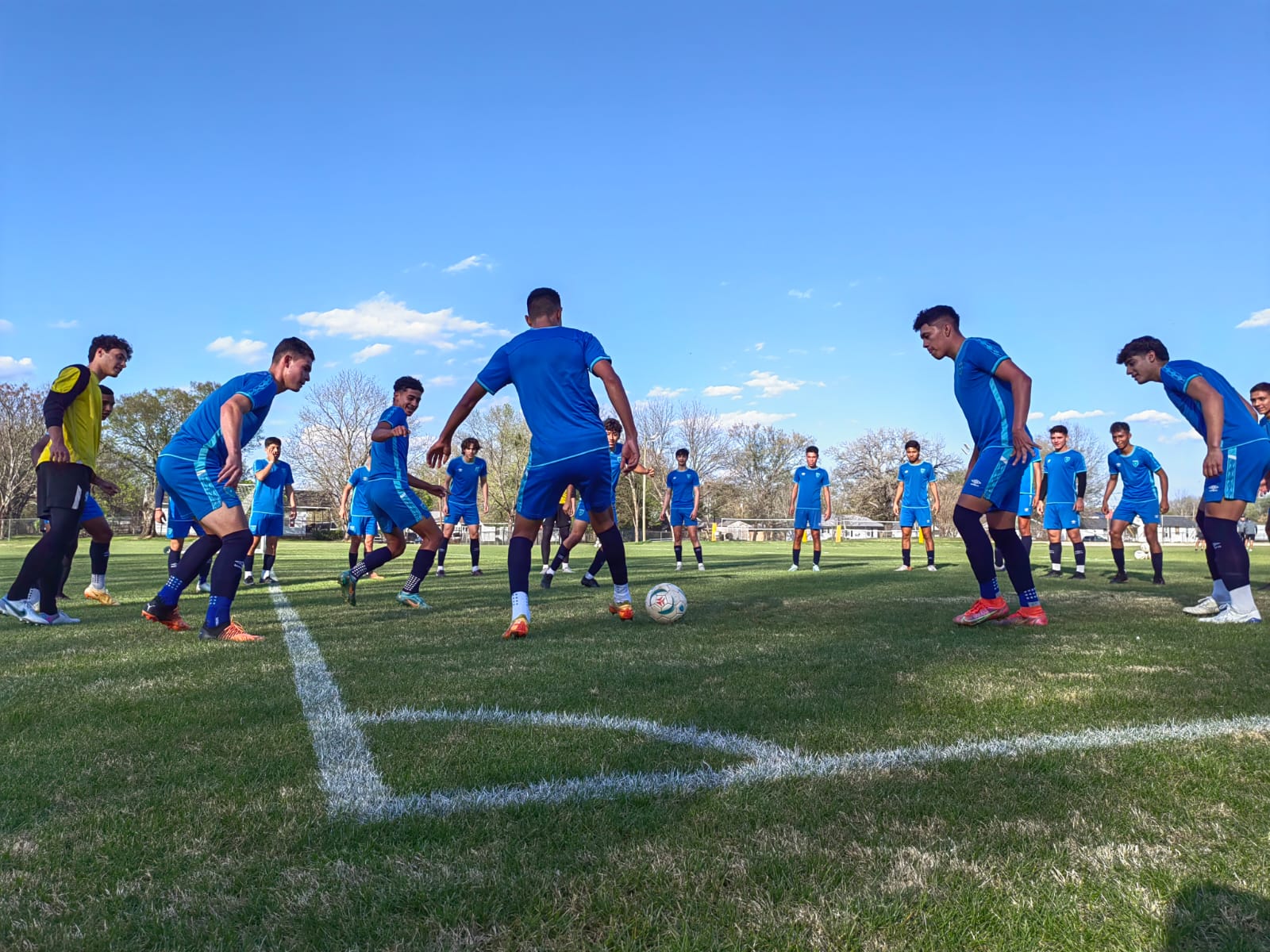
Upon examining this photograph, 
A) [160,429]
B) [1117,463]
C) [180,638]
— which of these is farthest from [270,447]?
[160,429]

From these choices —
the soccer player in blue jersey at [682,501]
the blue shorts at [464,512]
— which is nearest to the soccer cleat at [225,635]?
the blue shorts at [464,512]

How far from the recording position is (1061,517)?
13805 mm

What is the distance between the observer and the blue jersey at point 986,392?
5.91m

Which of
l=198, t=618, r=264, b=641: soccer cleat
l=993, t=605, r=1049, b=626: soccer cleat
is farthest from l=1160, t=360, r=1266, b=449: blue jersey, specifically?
l=198, t=618, r=264, b=641: soccer cleat

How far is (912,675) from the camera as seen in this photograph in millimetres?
4020

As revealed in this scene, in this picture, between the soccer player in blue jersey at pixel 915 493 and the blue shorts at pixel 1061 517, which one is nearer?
the blue shorts at pixel 1061 517

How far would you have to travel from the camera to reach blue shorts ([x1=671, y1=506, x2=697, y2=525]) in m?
16.2

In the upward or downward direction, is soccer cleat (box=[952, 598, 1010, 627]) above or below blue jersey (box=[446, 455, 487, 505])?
below

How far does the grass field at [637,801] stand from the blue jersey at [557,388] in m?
1.56

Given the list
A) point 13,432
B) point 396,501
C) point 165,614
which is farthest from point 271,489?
point 13,432

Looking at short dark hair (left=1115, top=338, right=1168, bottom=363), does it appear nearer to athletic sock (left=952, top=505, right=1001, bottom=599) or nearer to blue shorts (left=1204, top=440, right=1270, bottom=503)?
blue shorts (left=1204, top=440, right=1270, bottom=503)

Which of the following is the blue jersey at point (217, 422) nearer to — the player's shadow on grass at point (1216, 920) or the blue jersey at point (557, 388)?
the blue jersey at point (557, 388)

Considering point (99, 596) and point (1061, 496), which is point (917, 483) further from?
point (99, 596)

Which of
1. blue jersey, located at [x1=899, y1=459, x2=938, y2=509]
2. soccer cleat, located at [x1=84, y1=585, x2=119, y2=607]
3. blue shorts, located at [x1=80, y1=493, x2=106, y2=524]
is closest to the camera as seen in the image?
blue shorts, located at [x1=80, y1=493, x2=106, y2=524]
